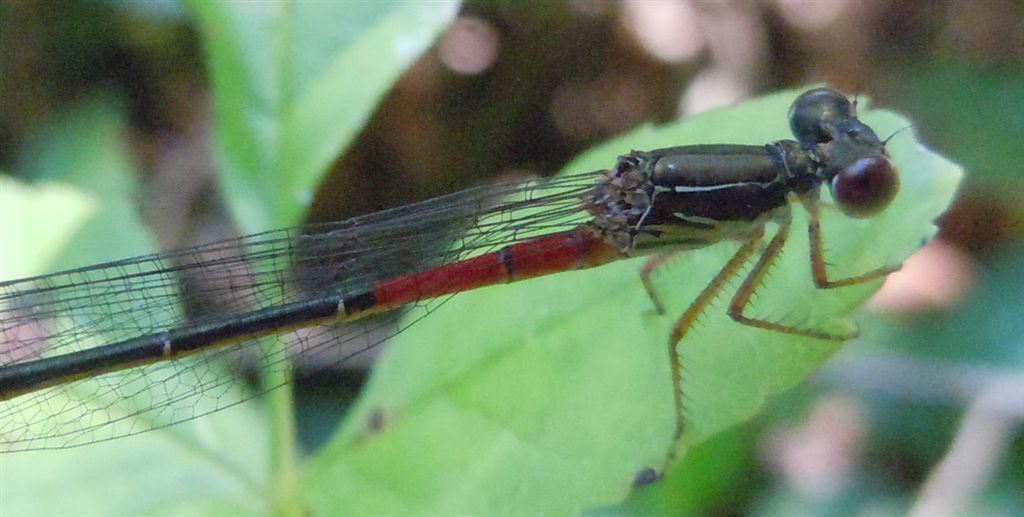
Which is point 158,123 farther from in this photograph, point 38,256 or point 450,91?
point 38,256

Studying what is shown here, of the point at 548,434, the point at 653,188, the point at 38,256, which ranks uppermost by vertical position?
the point at 38,256

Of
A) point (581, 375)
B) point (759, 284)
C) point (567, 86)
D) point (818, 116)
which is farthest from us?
point (567, 86)

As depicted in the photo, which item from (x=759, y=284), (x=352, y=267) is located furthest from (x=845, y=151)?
(x=352, y=267)

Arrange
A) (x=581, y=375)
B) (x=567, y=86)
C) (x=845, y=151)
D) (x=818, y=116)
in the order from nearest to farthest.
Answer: (x=581, y=375)
(x=845, y=151)
(x=818, y=116)
(x=567, y=86)

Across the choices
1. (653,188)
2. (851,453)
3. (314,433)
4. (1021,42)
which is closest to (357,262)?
(653,188)

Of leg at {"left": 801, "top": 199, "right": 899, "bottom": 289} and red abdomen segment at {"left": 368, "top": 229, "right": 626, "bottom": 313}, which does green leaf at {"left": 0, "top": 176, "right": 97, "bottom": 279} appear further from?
leg at {"left": 801, "top": 199, "right": 899, "bottom": 289}

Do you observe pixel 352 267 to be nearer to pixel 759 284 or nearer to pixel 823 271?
pixel 759 284

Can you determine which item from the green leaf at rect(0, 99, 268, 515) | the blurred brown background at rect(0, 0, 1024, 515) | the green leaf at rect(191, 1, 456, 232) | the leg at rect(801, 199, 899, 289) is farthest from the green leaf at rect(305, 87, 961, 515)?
the blurred brown background at rect(0, 0, 1024, 515)
